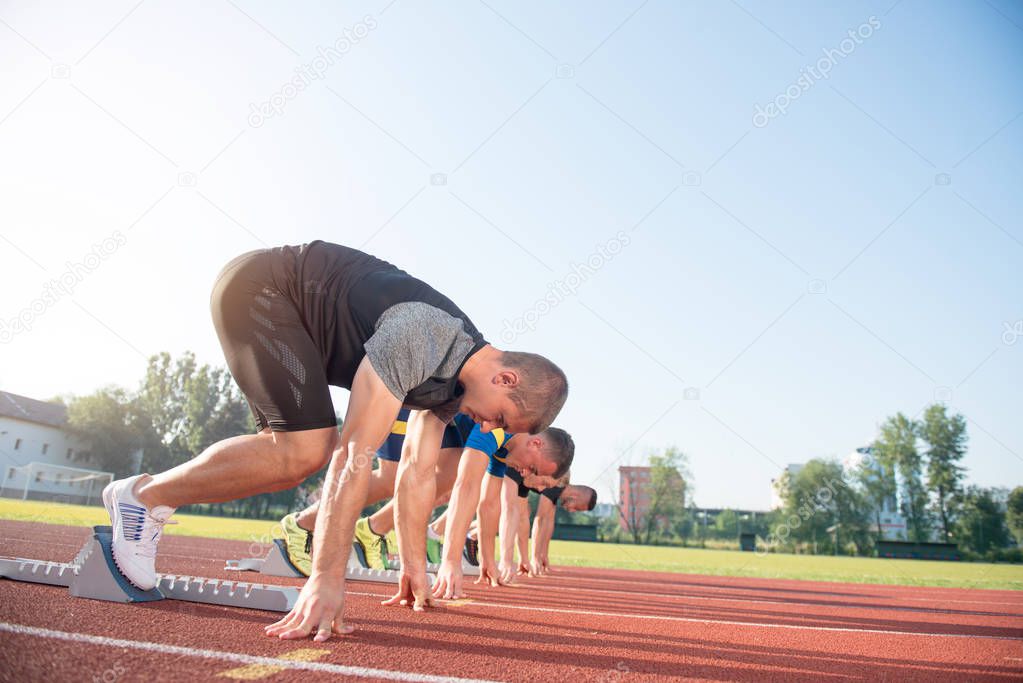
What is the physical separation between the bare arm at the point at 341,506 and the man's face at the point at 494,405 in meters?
0.48

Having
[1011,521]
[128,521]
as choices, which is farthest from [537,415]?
[1011,521]

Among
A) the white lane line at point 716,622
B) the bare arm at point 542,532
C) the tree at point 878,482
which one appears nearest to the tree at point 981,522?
the tree at point 878,482

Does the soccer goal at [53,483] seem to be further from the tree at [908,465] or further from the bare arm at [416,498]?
the tree at [908,465]

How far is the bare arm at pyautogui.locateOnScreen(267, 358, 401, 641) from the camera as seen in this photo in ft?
8.28

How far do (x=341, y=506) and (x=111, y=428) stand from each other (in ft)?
177

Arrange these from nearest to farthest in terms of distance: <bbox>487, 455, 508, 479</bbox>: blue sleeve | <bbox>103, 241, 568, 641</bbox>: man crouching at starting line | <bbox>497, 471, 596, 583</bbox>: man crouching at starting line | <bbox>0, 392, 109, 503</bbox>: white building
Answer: <bbox>103, 241, 568, 641</bbox>: man crouching at starting line
<bbox>487, 455, 508, 479</bbox>: blue sleeve
<bbox>497, 471, 596, 583</bbox>: man crouching at starting line
<bbox>0, 392, 109, 503</bbox>: white building

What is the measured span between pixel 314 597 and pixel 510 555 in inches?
209

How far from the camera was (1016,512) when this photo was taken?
5397 cm

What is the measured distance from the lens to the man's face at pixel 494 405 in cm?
294

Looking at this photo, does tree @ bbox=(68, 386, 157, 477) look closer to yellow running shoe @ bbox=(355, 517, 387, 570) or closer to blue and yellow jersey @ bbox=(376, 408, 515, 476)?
yellow running shoe @ bbox=(355, 517, 387, 570)

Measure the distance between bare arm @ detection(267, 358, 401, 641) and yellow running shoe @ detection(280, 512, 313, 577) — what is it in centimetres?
278

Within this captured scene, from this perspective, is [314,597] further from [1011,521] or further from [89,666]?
[1011,521]

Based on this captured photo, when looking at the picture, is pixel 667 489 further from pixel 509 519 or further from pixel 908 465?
pixel 509 519

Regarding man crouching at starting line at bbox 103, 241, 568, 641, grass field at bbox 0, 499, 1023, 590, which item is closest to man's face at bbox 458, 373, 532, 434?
man crouching at starting line at bbox 103, 241, 568, 641
